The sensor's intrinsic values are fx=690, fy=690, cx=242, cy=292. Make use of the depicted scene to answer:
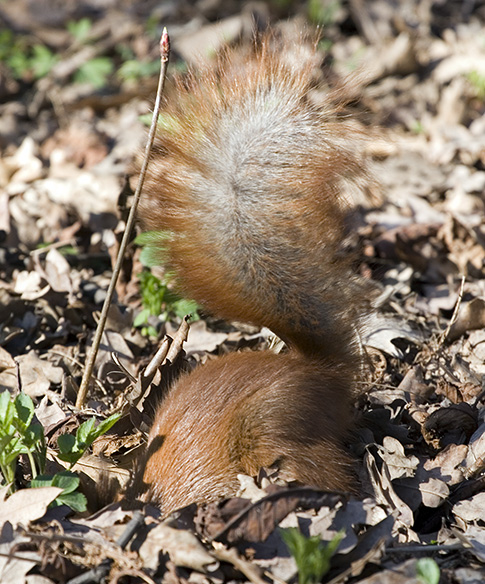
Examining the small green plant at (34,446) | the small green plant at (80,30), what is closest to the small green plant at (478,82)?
the small green plant at (80,30)

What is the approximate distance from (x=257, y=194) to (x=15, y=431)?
101cm

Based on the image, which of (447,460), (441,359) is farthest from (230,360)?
(441,359)

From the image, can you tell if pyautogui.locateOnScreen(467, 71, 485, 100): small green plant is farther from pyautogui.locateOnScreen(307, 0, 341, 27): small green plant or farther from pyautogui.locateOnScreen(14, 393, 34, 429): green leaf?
pyautogui.locateOnScreen(14, 393, 34, 429): green leaf

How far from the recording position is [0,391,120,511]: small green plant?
2.00 meters

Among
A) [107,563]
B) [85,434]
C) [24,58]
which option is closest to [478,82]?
[24,58]

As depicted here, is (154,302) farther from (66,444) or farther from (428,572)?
(428,572)

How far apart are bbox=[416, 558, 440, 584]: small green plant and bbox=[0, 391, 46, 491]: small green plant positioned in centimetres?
114

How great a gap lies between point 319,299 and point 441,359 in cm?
97

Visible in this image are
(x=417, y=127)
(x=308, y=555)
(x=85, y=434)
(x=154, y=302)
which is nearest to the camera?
(x=308, y=555)

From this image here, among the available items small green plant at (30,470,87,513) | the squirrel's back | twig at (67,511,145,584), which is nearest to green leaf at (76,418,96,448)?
small green plant at (30,470,87,513)

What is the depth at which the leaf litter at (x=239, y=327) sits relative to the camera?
191 cm

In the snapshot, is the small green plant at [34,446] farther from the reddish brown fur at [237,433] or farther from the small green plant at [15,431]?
the reddish brown fur at [237,433]

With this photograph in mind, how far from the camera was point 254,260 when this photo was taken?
2.12 metres

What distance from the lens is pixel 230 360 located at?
2.25m
